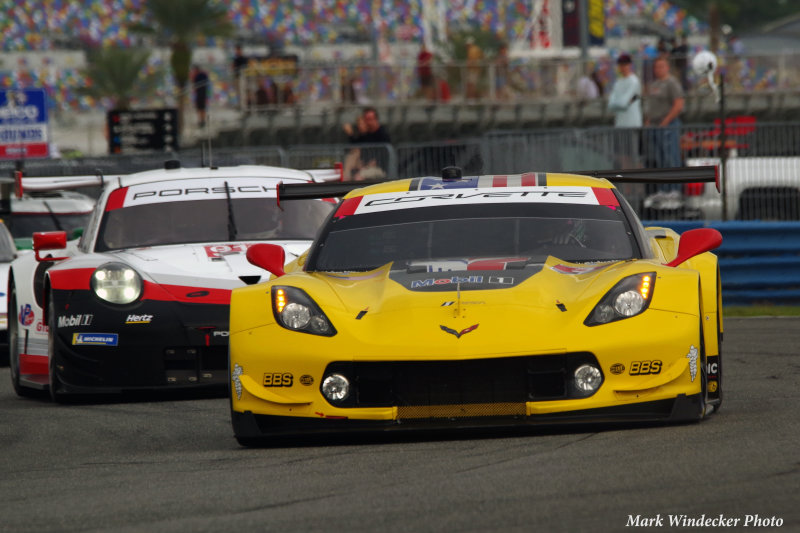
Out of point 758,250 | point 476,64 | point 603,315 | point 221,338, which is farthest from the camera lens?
point 476,64

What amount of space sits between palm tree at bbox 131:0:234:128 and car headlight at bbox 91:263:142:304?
35631mm

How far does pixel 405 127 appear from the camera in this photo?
32156mm

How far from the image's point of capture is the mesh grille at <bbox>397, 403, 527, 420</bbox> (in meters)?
6.32

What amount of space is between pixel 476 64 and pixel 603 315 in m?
24.9

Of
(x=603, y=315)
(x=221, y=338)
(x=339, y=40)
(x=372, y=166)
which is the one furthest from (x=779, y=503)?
(x=339, y=40)

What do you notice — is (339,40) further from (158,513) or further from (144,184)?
(158,513)

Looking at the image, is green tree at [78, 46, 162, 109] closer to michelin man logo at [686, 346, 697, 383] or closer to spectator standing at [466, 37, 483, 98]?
spectator standing at [466, 37, 483, 98]

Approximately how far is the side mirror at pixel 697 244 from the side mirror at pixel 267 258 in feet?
6.05

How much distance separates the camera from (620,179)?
8.45 meters

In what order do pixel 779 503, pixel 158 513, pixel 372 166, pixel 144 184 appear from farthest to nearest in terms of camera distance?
pixel 372 166 → pixel 144 184 → pixel 158 513 → pixel 779 503

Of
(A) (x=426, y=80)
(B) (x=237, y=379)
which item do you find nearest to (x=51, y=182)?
(B) (x=237, y=379)

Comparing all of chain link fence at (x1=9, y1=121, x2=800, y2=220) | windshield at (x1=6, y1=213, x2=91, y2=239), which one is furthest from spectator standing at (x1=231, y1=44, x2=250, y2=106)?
windshield at (x1=6, y1=213, x2=91, y2=239)

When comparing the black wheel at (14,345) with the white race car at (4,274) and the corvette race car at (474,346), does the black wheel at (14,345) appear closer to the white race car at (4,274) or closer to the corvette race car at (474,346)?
the white race car at (4,274)

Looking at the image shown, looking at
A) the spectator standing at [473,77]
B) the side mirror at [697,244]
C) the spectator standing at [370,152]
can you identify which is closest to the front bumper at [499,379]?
the side mirror at [697,244]
